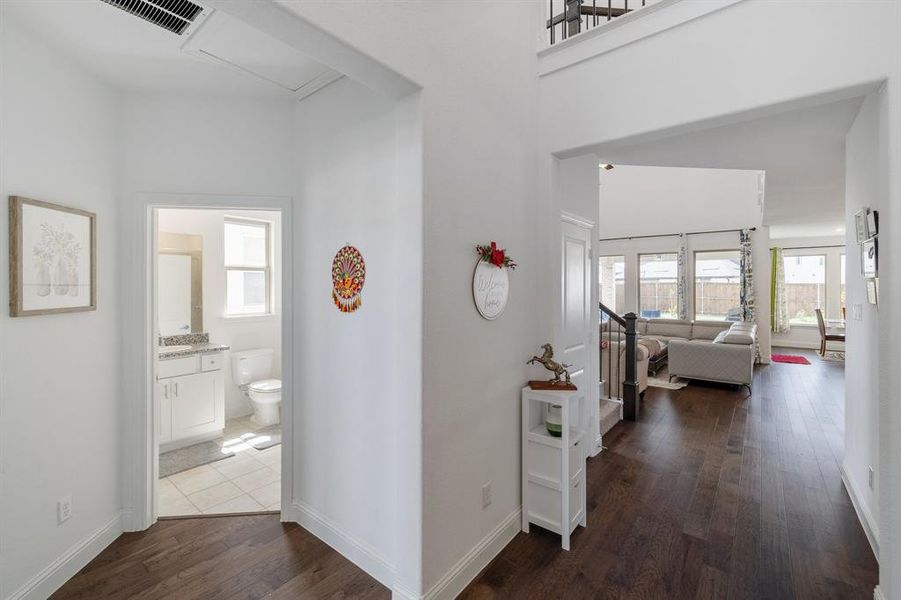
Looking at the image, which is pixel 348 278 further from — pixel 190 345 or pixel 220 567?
pixel 190 345

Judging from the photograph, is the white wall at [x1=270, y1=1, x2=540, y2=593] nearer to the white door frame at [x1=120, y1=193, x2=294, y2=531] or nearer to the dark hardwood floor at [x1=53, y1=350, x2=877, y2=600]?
the dark hardwood floor at [x1=53, y1=350, x2=877, y2=600]

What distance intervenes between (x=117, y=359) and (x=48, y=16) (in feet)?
5.78

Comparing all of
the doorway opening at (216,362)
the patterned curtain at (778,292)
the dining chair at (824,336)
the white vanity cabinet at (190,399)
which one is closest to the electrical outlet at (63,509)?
the doorway opening at (216,362)

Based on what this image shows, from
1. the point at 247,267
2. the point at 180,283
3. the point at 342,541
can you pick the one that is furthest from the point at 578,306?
the point at 180,283

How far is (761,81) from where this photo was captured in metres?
1.93

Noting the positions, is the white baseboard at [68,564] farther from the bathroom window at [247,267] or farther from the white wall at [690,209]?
the white wall at [690,209]

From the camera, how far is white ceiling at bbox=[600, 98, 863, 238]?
2.49 m

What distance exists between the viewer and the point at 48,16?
1767 mm

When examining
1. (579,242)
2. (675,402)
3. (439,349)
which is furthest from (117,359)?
(675,402)

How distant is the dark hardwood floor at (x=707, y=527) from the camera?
203 cm

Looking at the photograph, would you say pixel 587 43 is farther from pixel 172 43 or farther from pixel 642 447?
pixel 642 447

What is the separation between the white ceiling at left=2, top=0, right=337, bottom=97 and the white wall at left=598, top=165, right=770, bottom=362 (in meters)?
6.71

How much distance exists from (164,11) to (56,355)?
1.73 m

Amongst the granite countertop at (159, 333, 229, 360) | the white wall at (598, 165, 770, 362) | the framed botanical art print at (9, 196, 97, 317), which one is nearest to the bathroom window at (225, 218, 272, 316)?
the granite countertop at (159, 333, 229, 360)
